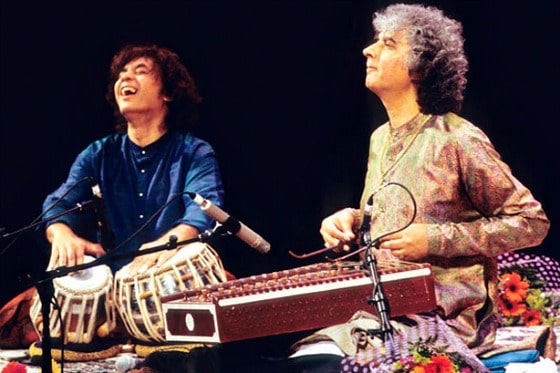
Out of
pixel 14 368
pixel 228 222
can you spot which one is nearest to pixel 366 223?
pixel 228 222

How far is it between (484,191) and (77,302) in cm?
225

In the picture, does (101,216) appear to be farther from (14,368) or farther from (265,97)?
(265,97)

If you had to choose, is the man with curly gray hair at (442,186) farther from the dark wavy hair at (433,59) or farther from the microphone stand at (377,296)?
the microphone stand at (377,296)

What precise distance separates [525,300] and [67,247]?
2.56 metres

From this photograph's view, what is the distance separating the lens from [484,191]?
4797 mm

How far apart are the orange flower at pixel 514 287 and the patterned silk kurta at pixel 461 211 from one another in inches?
15.4

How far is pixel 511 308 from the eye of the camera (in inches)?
205

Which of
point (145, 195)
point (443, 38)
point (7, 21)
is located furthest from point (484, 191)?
point (7, 21)

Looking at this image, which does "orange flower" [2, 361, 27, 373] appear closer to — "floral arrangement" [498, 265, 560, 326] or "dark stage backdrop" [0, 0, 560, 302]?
"dark stage backdrop" [0, 0, 560, 302]

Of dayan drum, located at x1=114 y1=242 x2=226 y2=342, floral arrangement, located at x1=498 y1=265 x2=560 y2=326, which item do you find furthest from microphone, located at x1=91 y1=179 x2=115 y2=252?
floral arrangement, located at x1=498 y1=265 x2=560 y2=326

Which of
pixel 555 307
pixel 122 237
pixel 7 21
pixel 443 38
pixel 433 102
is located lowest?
pixel 555 307

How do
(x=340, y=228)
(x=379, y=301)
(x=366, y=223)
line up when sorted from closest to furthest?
(x=379, y=301)
(x=366, y=223)
(x=340, y=228)

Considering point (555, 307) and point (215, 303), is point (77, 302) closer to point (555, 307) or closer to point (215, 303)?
point (215, 303)

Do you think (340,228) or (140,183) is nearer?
(340,228)
